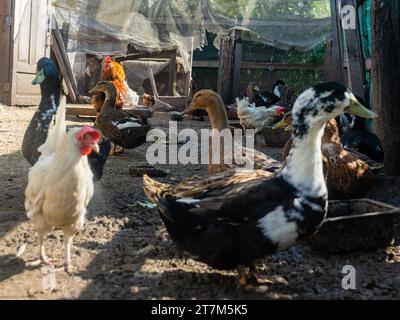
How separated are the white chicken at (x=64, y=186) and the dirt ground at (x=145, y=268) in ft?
0.76

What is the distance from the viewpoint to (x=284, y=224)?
2443mm

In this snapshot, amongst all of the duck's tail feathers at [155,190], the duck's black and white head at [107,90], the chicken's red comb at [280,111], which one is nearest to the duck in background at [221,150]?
the duck's tail feathers at [155,190]

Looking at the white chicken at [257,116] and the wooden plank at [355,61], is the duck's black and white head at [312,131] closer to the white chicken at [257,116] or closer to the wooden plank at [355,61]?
the wooden plank at [355,61]

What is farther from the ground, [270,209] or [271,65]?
[271,65]

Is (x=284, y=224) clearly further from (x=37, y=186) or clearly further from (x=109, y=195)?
(x=109, y=195)

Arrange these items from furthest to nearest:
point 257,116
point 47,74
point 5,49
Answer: point 5,49 → point 257,116 → point 47,74

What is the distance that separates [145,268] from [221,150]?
5.55 feet

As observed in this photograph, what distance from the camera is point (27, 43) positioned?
1142cm

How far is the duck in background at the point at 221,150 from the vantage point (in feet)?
13.9

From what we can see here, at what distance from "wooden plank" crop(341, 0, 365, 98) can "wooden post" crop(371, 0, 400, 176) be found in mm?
1546

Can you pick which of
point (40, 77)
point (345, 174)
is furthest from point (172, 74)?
point (345, 174)

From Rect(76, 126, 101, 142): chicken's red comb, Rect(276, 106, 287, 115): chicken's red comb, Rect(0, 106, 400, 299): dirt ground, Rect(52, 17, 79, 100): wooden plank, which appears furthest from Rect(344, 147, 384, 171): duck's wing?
Rect(52, 17, 79, 100): wooden plank

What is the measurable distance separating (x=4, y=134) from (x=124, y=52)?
576cm

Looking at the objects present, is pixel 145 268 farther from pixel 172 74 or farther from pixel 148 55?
pixel 148 55
